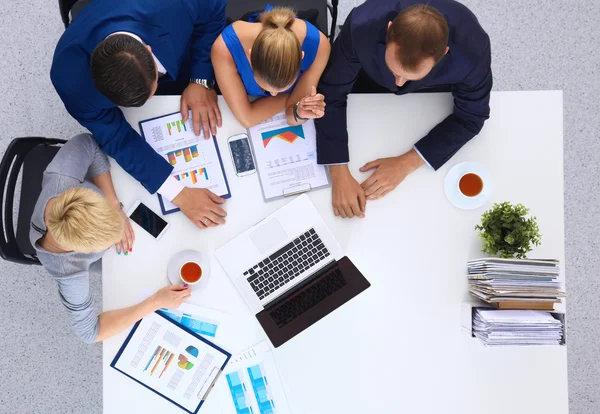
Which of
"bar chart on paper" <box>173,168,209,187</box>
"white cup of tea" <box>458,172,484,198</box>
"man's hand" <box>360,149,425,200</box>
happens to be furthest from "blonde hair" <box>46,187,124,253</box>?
"white cup of tea" <box>458,172,484,198</box>

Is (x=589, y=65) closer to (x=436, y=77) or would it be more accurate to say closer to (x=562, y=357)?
(x=436, y=77)

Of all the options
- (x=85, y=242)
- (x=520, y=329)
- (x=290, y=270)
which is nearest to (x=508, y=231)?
(x=520, y=329)

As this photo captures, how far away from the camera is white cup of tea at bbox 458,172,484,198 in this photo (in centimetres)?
153

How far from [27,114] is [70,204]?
3.70ft

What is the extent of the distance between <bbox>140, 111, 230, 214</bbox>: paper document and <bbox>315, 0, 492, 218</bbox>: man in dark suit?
323mm

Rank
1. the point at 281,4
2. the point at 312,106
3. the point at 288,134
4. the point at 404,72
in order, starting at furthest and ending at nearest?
the point at 281,4
the point at 288,134
the point at 312,106
the point at 404,72

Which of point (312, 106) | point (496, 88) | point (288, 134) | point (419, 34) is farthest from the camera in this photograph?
point (496, 88)

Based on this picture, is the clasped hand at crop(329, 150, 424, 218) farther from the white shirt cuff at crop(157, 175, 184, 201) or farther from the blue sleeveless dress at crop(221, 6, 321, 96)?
the white shirt cuff at crop(157, 175, 184, 201)

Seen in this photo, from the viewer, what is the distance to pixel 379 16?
1363mm

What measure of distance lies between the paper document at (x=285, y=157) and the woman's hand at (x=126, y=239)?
0.42m

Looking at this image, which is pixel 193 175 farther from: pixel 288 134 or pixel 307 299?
pixel 307 299

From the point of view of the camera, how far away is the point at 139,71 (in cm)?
125

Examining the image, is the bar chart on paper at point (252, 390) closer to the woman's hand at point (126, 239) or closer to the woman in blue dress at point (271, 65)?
the woman's hand at point (126, 239)

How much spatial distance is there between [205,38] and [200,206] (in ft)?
1.84
